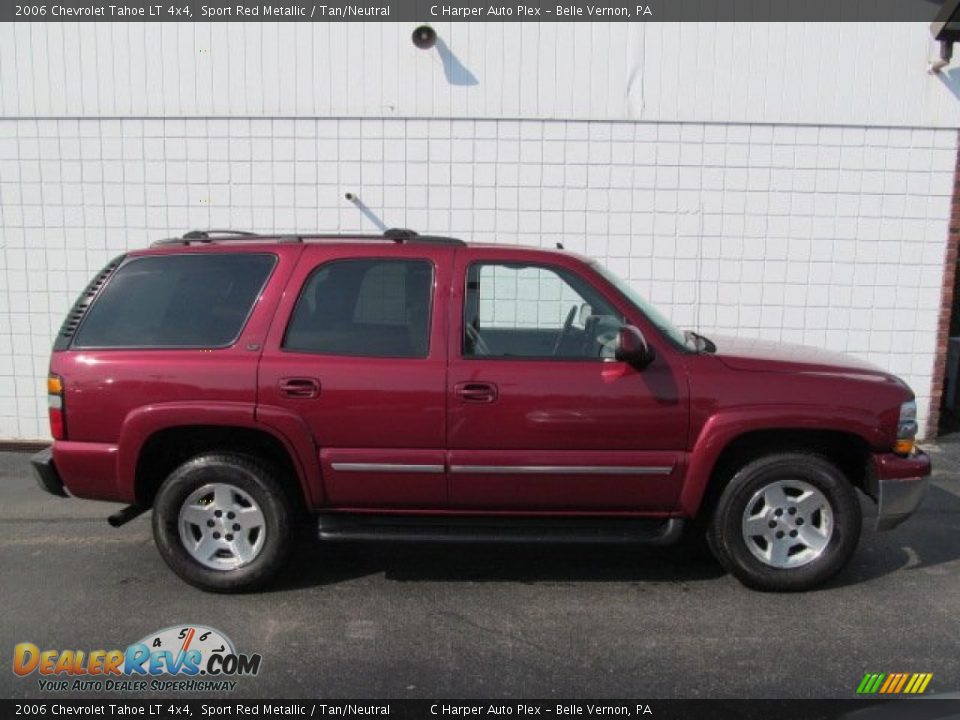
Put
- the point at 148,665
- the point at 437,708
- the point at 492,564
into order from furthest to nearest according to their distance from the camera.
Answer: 1. the point at 492,564
2. the point at 148,665
3. the point at 437,708

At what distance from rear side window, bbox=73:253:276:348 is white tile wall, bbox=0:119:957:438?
10.3 feet

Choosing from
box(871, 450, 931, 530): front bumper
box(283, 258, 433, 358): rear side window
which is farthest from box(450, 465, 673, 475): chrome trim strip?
box(871, 450, 931, 530): front bumper

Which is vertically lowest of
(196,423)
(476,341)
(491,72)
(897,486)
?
(897,486)

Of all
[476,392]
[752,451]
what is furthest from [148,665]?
[752,451]

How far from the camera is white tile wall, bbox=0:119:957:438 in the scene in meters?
7.01

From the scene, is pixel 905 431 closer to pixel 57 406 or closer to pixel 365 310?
pixel 365 310

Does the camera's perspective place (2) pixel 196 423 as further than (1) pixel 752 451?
No

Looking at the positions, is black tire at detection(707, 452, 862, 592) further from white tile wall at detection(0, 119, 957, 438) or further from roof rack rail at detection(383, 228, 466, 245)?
white tile wall at detection(0, 119, 957, 438)

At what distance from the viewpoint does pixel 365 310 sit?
3979mm

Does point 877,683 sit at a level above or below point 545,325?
below

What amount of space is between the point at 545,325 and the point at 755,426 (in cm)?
133

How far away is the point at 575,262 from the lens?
13.3ft
